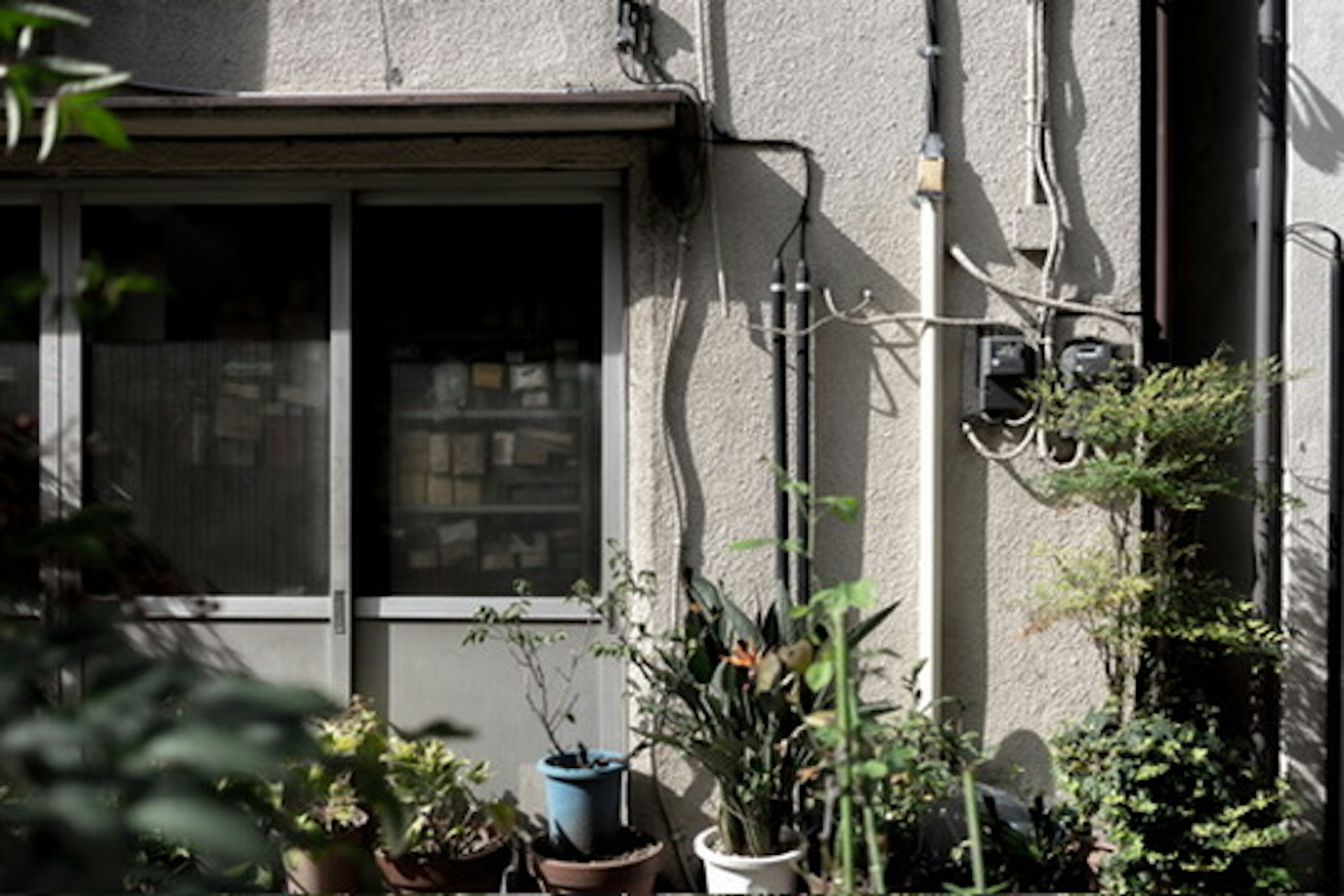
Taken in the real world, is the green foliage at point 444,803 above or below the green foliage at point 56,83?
below

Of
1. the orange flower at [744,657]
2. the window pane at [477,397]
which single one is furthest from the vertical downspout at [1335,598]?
the window pane at [477,397]

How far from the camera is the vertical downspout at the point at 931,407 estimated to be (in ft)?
16.4

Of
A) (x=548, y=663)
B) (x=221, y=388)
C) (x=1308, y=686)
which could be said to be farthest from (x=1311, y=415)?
(x=221, y=388)

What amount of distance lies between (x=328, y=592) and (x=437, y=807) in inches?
39.5

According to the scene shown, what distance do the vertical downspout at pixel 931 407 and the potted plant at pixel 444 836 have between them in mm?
1647

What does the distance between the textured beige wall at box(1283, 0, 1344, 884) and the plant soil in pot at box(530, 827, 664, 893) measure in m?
2.44

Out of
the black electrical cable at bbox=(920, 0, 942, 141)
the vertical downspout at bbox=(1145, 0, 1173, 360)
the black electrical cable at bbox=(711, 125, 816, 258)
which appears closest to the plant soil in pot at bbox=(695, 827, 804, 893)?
the black electrical cable at bbox=(711, 125, 816, 258)

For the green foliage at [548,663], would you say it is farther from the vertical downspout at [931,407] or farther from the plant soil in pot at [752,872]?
the vertical downspout at [931,407]

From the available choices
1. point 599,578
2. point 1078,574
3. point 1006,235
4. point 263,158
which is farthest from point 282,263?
point 1078,574

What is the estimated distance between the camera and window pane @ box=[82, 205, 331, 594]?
211 inches

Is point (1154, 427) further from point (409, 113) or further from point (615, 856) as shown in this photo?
point (409, 113)

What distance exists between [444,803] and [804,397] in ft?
6.42

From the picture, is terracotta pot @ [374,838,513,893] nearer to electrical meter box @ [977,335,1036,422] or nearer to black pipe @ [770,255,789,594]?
black pipe @ [770,255,789,594]

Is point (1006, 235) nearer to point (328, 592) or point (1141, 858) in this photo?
point (1141, 858)
